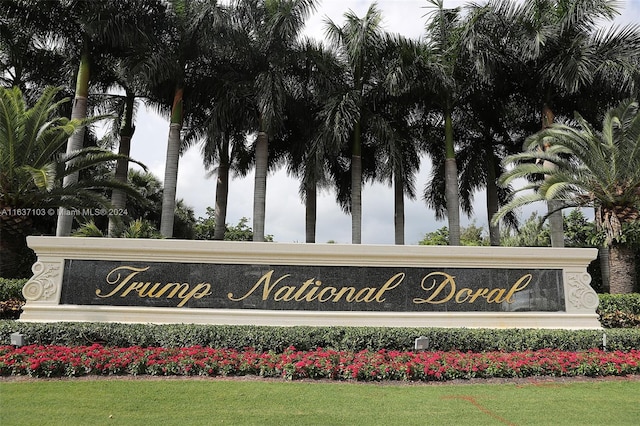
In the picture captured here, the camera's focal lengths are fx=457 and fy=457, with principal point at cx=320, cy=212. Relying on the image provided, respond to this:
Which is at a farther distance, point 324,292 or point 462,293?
point 462,293

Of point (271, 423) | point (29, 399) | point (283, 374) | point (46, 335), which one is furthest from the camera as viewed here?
point (46, 335)

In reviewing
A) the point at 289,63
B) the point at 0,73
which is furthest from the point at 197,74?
the point at 0,73

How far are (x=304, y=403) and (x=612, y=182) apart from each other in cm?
1155

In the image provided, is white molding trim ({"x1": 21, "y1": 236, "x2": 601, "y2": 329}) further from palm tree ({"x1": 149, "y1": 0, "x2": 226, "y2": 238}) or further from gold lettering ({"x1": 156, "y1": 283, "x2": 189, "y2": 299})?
palm tree ({"x1": 149, "y1": 0, "x2": 226, "y2": 238})

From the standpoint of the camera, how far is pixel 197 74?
18844 mm

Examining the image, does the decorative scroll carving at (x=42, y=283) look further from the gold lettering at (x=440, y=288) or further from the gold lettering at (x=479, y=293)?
the gold lettering at (x=479, y=293)

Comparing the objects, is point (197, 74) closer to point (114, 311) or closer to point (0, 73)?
point (0, 73)

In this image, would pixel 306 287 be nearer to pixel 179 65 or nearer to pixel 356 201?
pixel 356 201

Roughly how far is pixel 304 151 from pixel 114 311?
11677 mm

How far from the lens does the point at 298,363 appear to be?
7.61m

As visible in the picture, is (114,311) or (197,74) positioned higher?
(197,74)

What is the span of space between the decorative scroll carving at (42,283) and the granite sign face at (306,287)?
228 mm

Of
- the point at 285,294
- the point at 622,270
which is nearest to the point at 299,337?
the point at 285,294

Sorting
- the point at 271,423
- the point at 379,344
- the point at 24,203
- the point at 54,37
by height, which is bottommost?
the point at 271,423
